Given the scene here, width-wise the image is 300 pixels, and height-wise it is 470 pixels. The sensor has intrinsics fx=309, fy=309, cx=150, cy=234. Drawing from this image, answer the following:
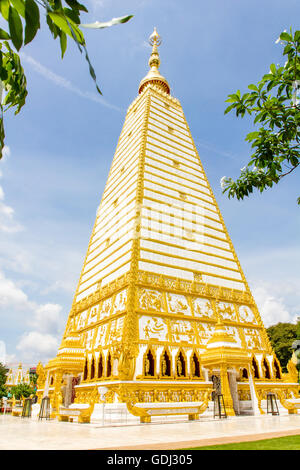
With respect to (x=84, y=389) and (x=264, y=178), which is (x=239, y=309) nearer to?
A: (x=84, y=389)

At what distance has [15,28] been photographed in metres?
1.23

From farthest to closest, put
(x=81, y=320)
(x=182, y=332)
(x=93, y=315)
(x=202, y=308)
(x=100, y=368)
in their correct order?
1. (x=81, y=320)
2. (x=93, y=315)
3. (x=202, y=308)
4. (x=182, y=332)
5. (x=100, y=368)

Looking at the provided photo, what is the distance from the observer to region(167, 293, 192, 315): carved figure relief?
1589 centimetres

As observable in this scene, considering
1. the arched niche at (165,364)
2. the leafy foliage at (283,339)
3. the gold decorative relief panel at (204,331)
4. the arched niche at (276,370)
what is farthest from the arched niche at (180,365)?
the leafy foliage at (283,339)

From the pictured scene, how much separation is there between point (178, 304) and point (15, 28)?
51.7 ft

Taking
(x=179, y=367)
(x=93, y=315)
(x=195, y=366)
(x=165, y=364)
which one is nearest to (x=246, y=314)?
(x=195, y=366)

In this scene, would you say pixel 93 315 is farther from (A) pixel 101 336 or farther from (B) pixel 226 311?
(B) pixel 226 311

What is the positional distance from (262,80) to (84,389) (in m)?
14.9

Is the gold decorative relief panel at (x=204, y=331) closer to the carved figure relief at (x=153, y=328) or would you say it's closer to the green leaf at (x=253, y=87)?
the carved figure relief at (x=153, y=328)

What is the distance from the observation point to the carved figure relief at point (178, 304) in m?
15.9

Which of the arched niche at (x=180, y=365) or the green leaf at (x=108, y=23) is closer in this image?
the green leaf at (x=108, y=23)

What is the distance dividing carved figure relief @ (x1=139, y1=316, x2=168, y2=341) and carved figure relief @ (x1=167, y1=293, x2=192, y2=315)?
1.09 metres

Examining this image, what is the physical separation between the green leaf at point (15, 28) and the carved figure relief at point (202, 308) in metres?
16.2
